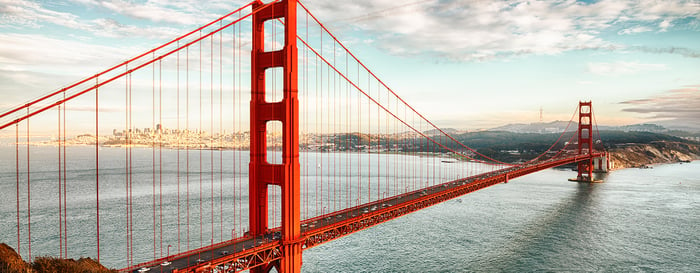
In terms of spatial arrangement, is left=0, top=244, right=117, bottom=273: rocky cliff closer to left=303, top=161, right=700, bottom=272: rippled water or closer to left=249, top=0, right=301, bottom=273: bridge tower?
left=249, top=0, right=301, bottom=273: bridge tower

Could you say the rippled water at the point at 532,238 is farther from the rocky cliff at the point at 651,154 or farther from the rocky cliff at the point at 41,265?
the rocky cliff at the point at 651,154

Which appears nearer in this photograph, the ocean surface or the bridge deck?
the bridge deck

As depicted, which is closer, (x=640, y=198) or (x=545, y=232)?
(x=545, y=232)

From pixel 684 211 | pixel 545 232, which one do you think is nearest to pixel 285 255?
pixel 545 232

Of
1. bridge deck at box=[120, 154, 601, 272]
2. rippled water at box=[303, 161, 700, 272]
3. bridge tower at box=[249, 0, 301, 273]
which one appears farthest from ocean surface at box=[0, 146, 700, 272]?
bridge tower at box=[249, 0, 301, 273]

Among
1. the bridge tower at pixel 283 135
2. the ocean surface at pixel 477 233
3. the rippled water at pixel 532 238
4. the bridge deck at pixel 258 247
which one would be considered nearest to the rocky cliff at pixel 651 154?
the ocean surface at pixel 477 233

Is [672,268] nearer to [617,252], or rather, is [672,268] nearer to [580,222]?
[617,252]
